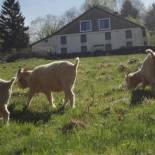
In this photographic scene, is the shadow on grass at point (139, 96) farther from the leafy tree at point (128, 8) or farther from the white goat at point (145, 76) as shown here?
the leafy tree at point (128, 8)

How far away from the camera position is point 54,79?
1617cm

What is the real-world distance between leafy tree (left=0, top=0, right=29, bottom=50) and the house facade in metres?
7.54

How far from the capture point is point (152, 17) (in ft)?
436

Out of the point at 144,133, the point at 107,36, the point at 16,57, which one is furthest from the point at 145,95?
the point at 107,36

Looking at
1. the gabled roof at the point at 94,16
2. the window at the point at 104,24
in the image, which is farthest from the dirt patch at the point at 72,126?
the window at the point at 104,24

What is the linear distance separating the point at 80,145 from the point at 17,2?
8252cm

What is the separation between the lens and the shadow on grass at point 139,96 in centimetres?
1516

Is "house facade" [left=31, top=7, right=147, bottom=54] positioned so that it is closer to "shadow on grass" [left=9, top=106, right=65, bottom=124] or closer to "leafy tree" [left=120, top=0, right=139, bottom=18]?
"leafy tree" [left=120, top=0, right=139, bottom=18]

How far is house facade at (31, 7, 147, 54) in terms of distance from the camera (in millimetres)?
92312

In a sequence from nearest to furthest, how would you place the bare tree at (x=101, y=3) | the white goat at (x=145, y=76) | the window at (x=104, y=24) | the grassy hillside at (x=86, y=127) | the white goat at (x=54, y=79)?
1. the grassy hillside at (x=86, y=127)
2. the white goat at (x=54, y=79)
3. the white goat at (x=145, y=76)
4. the window at (x=104, y=24)
5. the bare tree at (x=101, y=3)

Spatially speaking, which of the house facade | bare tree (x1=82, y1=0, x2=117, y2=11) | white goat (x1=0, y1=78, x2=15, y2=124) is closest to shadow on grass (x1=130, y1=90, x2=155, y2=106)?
white goat (x1=0, y1=78, x2=15, y2=124)

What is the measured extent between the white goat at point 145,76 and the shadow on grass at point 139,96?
0.40 metres

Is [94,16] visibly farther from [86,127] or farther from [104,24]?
[86,127]

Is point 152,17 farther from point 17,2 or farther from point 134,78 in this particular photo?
point 134,78
